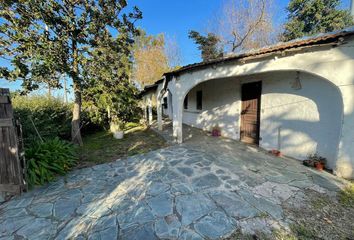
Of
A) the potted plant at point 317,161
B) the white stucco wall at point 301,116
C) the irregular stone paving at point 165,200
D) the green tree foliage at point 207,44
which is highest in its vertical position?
the green tree foliage at point 207,44

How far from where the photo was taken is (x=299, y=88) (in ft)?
17.2

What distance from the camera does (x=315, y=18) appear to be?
57.5ft

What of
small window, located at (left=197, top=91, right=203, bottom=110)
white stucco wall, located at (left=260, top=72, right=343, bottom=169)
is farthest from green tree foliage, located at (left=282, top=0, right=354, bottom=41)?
white stucco wall, located at (left=260, top=72, right=343, bottom=169)

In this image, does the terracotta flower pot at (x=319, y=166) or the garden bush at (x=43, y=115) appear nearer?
the terracotta flower pot at (x=319, y=166)

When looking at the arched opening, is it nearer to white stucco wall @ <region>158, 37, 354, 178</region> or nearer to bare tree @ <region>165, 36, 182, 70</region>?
white stucco wall @ <region>158, 37, 354, 178</region>

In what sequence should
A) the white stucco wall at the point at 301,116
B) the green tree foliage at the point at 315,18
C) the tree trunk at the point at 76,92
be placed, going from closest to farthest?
1. the white stucco wall at the point at 301,116
2. the tree trunk at the point at 76,92
3. the green tree foliage at the point at 315,18

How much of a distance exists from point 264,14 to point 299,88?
35.0 feet

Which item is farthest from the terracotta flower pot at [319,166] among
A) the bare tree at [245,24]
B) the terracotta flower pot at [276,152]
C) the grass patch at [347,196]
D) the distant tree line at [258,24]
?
the bare tree at [245,24]

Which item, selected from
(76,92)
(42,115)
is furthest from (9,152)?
(76,92)

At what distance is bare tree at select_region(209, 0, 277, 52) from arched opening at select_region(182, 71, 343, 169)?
27.0 feet

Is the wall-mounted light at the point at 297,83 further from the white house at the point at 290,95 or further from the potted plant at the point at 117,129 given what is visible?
the potted plant at the point at 117,129

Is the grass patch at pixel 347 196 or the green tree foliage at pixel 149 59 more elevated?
the green tree foliage at pixel 149 59

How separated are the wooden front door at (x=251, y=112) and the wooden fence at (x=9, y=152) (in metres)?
7.16

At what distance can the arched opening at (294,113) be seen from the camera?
15.0 feet
